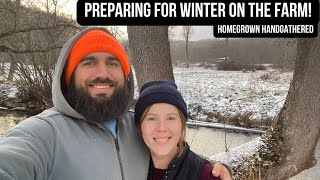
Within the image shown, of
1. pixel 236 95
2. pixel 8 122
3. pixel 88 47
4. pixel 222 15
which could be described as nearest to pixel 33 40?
pixel 8 122

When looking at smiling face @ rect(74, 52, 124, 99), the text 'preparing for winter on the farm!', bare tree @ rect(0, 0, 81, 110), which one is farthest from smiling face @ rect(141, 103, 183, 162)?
bare tree @ rect(0, 0, 81, 110)

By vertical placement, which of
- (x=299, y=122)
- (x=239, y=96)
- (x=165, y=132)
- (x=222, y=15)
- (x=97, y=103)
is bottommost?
(x=239, y=96)

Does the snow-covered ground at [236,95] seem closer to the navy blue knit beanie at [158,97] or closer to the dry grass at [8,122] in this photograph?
the dry grass at [8,122]

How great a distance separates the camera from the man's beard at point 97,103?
1880mm

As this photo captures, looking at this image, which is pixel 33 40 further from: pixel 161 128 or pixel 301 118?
pixel 161 128

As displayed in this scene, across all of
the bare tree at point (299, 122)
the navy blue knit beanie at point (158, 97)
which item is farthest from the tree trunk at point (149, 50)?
the bare tree at point (299, 122)

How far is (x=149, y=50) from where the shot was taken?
441 cm

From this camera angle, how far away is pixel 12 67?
14.1 m

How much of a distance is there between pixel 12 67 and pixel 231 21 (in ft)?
36.8

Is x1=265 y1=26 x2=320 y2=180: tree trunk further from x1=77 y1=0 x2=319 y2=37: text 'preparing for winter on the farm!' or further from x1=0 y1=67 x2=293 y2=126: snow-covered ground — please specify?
x1=0 y1=67 x2=293 y2=126: snow-covered ground

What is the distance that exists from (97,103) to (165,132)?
0.43 m

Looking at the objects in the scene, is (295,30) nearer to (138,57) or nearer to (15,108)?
(138,57)

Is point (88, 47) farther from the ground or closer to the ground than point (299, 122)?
farther from the ground

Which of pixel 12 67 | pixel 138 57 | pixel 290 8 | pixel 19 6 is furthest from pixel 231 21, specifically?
pixel 12 67
